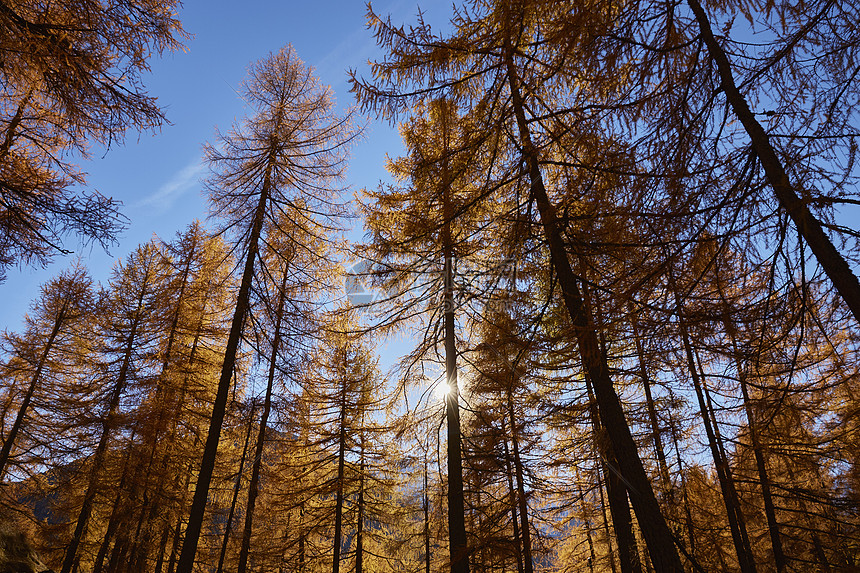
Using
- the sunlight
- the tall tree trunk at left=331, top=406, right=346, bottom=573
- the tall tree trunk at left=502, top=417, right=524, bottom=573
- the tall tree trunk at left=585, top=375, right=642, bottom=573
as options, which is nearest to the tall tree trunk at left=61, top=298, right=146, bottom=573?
the tall tree trunk at left=331, top=406, right=346, bottom=573

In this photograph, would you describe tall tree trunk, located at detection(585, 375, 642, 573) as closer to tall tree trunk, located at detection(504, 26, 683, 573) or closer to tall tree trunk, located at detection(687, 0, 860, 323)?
tall tree trunk, located at detection(504, 26, 683, 573)

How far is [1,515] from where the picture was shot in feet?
36.1

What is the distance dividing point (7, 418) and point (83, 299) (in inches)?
237

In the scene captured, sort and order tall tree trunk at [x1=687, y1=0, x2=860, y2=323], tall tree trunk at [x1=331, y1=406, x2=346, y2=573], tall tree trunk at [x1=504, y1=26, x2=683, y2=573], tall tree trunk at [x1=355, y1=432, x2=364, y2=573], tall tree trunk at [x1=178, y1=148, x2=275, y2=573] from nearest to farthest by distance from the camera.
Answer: tall tree trunk at [x1=687, y1=0, x2=860, y2=323]
tall tree trunk at [x1=504, y1=26, x2=683, y2=573]
tall tree trunk at [x1=178, y1=148, x2=275, y2=573]
tall tree trunk at [x1=331, y1=406, x2=346, y2=573]
tall tree trunk at [x1=355, y1=432, x2=364, y2=573]

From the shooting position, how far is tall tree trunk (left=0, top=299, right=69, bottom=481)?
10891 mm

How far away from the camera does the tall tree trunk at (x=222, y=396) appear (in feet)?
21.1

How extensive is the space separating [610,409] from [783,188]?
8.47 feet

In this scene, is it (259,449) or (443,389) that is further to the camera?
(259,449)

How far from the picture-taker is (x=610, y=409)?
422 cm

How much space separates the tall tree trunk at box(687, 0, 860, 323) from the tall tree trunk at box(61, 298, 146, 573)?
15.8 metres

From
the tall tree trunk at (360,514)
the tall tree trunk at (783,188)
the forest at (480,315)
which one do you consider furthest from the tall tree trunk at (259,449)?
the tall tree trunk at (783,188)

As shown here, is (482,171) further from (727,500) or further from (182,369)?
(182,369)

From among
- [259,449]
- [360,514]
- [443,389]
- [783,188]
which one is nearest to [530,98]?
[783,188]

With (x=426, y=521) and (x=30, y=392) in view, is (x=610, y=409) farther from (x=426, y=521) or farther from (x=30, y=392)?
(x=30, y=392)
